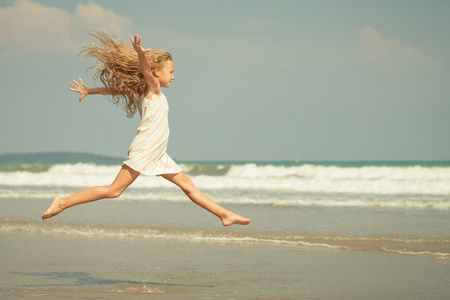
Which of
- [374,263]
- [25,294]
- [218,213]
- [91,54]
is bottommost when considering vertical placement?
[25,294]

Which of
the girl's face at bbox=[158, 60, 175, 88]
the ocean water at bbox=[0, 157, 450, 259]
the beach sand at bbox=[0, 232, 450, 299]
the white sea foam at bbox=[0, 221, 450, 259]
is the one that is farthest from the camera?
the ocean water at bbox=[0, 157, 450, 259]

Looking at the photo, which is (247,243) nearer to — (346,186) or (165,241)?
(165,241)

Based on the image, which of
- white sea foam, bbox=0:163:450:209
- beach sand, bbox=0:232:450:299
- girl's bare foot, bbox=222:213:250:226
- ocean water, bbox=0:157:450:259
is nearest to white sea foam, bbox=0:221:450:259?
ocean water, bbox=0:157:450:259

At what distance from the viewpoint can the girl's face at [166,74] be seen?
5.02 meters

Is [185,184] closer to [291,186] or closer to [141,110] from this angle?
[141,110]

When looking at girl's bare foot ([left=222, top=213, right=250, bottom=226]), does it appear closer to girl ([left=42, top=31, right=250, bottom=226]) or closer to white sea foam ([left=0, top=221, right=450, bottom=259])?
girl ([left=42, top=31, right=250, bottom=226])

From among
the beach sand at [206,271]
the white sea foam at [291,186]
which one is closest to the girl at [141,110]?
the beach sand at [206,271]

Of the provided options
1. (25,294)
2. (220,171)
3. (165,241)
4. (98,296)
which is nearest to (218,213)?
(98,296)

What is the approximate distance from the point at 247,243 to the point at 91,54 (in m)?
3.46

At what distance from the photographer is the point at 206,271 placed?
563 centimetres

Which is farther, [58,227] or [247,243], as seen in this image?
[58,227]

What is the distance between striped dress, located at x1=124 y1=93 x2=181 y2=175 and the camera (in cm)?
486

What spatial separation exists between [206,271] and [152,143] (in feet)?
5.29

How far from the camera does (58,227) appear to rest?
8.74 m
